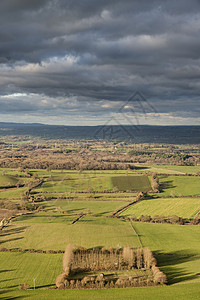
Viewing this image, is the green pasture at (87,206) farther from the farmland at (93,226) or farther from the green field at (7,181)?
the green field at (7,181)

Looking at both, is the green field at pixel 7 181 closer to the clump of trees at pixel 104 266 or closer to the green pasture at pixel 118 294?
the clump of trees at pixel 104 266

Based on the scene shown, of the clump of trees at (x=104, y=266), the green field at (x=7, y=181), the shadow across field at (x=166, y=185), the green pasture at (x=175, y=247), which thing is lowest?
the green pasture at (x=175, y=247)

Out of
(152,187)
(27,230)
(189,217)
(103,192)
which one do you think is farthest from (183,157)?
(27,230)

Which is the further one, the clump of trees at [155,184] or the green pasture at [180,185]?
the clump of trees at [155,184]

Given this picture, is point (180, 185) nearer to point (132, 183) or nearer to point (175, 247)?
point (132, 183)

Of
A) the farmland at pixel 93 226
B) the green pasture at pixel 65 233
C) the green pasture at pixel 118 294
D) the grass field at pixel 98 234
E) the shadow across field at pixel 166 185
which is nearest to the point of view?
the green pasture at pixel 118 294

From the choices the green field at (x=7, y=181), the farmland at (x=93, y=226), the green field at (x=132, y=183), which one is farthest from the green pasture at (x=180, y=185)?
the green field at (x=7, y=181)

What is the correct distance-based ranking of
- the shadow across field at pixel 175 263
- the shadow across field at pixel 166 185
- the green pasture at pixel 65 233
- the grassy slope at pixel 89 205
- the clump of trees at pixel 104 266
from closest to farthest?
the clump of trees at pixel 104 266, the shadow across field at pixel 175 263, the green pasture at pixel 65 233, the grassy slope at pixel 89 205, the shadow across field at pixel 166 185

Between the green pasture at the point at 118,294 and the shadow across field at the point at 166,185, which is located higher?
the shadow across field at the point at 166,185

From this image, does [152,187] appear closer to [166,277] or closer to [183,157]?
[166,277]
